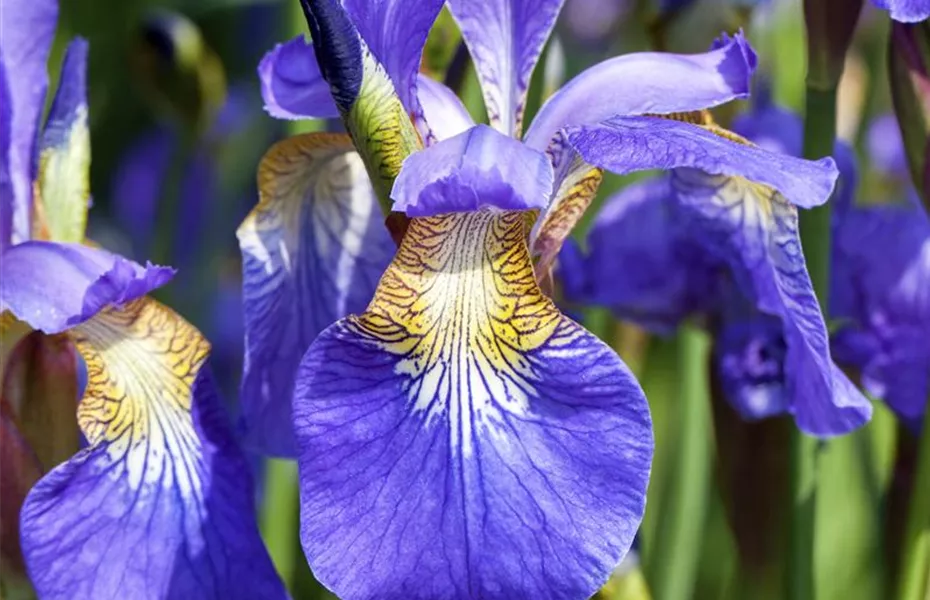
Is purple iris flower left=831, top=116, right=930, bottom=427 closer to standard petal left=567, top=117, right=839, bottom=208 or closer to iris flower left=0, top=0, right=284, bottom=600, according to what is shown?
standard petal left=567, top=117, right=839, bottom=208

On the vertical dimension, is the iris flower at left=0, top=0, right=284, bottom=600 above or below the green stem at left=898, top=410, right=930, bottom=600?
above

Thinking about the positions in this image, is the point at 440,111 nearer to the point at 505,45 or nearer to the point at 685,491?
the point at 505,45

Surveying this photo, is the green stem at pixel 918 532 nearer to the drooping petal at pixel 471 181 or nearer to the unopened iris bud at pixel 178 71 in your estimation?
the drooping petal at pixel 471 181

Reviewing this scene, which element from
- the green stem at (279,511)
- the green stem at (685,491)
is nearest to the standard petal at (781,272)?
the green stem at (685,491)

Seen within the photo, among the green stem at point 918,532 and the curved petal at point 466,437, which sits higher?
the curved petal at point 466,437

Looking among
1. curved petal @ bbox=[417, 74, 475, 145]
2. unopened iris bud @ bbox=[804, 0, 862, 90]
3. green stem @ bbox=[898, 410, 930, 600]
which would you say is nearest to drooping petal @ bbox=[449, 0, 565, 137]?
curved petal @ bbox=[417, 74, 475, 145]

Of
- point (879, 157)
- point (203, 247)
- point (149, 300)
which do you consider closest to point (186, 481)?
point (149, 300)
